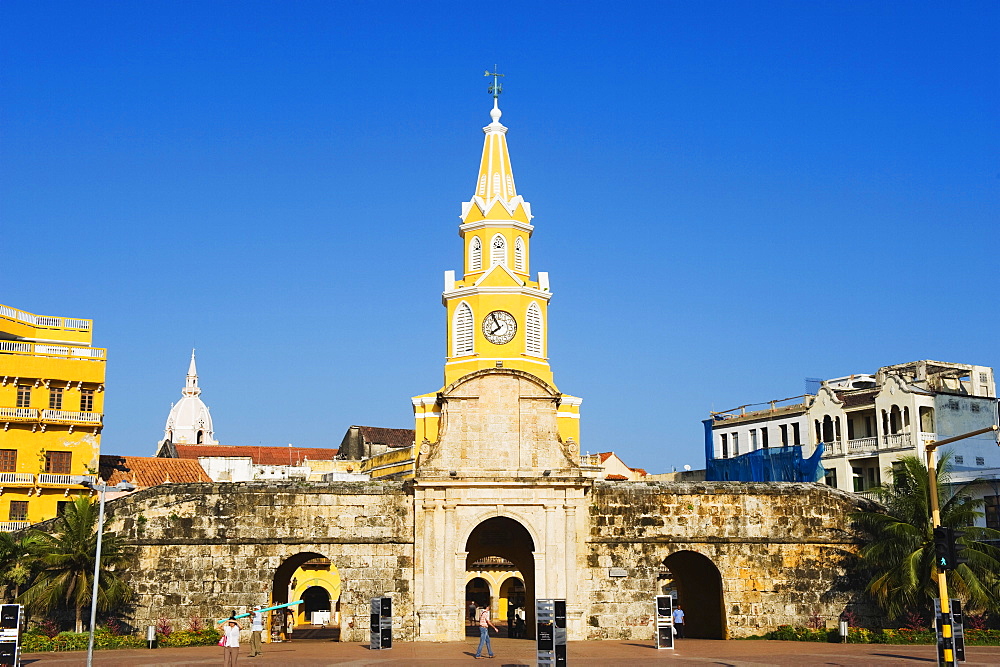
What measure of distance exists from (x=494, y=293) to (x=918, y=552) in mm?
23299

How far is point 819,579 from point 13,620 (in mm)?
28186

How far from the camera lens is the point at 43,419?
53625 millimetres

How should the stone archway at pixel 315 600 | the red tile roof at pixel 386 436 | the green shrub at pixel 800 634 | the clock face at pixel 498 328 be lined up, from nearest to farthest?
1. the green shrub at pixel 800 634
2. the clock face at pixel 498 328
3. the stone archway at pixel 315 600
4. the red tile roof at pixel 386 436

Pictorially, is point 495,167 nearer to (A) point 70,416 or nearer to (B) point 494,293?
(B) point 494,293

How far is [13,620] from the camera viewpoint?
2789 cm

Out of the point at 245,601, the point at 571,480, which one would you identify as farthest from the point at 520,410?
the point at 245,601

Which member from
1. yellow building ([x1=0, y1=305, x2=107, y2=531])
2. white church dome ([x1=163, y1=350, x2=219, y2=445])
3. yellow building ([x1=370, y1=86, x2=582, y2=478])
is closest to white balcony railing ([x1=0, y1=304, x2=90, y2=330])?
yellow building ([x1=0, y1=305, x2=107, y2=531])

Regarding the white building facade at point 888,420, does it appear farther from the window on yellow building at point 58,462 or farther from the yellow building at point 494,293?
the window on yellow building at point 58,462

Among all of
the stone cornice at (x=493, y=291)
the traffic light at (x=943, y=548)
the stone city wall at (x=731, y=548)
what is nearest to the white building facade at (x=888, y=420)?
the stone city wall at (x=731, y=548)

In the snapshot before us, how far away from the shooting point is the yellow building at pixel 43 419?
173 ft

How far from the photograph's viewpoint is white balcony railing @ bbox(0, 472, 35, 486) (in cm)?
5212

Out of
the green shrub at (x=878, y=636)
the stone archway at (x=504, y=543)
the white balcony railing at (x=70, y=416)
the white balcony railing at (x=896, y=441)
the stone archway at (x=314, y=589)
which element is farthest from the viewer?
the stone archway at (x=314, y=589)

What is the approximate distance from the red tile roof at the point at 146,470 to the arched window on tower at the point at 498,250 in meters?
24.4

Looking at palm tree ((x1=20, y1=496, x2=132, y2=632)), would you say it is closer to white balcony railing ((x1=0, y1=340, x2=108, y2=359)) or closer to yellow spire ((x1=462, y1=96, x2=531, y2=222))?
white balcony railing ((x1=0, y1=340, x2=108, y2=359))
